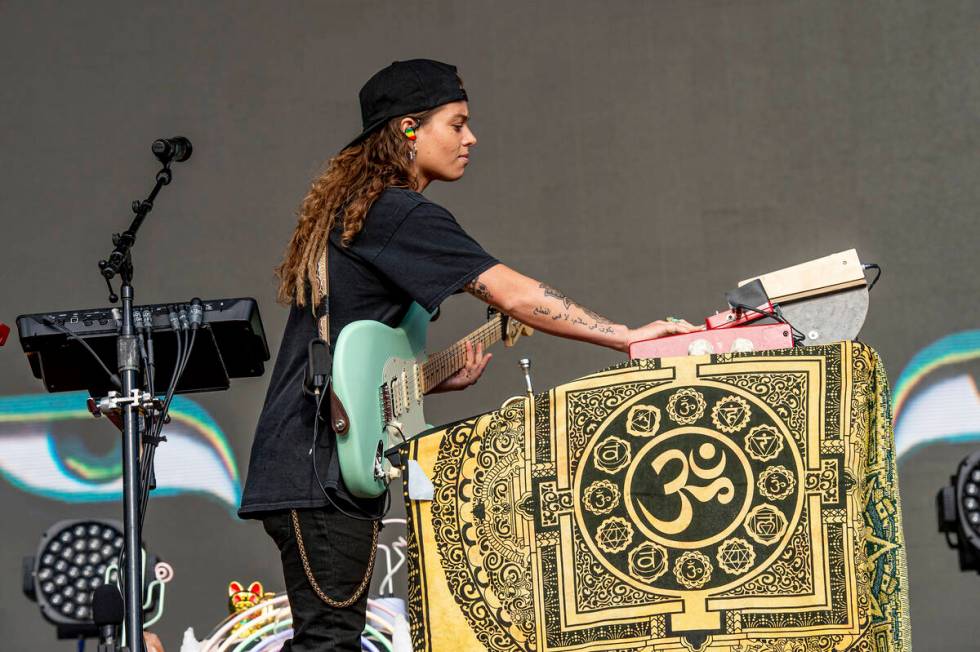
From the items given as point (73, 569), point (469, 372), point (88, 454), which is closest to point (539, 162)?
point (469, 372)

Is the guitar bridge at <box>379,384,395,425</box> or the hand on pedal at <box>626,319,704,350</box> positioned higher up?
the hand on pedal at <box>626,319,704,350</box>

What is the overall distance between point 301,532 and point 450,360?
865 mm

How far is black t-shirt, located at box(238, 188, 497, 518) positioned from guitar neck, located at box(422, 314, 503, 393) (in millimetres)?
407

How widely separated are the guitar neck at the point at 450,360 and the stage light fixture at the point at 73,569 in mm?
1415

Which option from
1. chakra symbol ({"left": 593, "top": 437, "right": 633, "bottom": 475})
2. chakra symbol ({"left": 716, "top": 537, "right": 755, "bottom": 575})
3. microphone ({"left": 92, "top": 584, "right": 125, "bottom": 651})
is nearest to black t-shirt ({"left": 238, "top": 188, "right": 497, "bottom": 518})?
chakra symbol ({"left": 593, "top": 437, "right": 633, "bottom": 475})

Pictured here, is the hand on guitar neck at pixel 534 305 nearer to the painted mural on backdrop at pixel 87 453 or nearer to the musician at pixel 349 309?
the musician at pixel 349 309

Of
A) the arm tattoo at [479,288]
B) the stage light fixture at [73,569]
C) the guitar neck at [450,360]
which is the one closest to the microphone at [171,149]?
the guitar neck at [450,360]

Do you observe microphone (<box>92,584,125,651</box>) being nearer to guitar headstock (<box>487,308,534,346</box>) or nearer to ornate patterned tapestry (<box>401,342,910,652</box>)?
guitar headstock (<box>487,308,534,346</box>)

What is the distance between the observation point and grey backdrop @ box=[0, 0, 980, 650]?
4020mm

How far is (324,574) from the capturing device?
2.10 m

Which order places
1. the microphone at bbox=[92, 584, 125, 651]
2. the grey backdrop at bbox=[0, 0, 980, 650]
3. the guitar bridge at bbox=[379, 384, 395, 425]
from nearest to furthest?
the guitar bridge at bbox=[379, 384, 395, 425]
the microphone at bbox=[92, 584, 125, 651]
the grey backdrop at bbox=[0, 0, 980, 650]

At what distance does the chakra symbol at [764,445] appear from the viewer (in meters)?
1.89

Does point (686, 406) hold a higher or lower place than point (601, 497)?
higher

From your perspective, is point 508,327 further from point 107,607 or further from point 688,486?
point 688,486
